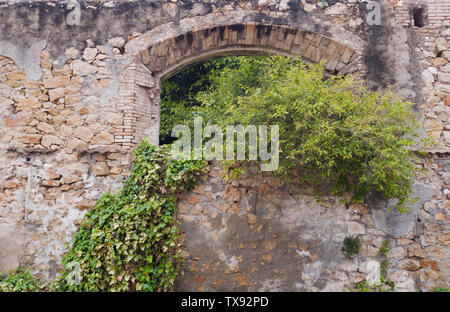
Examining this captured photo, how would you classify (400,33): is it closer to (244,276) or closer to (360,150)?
(360,150)

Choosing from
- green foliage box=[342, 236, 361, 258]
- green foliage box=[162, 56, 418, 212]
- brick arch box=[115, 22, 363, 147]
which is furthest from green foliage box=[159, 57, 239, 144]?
green foliage box=[342, 236, 361, 258]

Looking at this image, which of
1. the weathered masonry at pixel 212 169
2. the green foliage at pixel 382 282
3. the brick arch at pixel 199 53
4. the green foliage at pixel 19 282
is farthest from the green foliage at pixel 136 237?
A: the green foliage at pixel 382 282

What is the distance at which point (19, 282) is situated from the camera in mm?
4605

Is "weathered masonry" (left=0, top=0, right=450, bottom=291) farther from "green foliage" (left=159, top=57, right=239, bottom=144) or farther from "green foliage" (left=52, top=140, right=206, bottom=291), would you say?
"green foliage" (left=159, top=57, right=239, bottom=144)

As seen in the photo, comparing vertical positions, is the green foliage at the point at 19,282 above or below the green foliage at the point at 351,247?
below

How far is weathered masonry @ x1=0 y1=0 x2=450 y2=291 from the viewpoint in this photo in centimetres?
450

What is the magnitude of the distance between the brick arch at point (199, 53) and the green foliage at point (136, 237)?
1.00 meters

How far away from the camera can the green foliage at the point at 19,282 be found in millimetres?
4489

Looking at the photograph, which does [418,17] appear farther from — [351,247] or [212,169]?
[212,169]

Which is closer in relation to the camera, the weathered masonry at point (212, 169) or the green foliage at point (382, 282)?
the green foliage at point (382, 282)

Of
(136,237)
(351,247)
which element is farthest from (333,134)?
(136,237)

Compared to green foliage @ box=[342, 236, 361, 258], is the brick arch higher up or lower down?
higher up

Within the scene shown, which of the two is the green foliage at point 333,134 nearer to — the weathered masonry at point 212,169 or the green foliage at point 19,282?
the weathered masonry at point 212,169

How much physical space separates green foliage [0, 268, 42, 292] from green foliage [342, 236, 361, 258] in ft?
14.1
